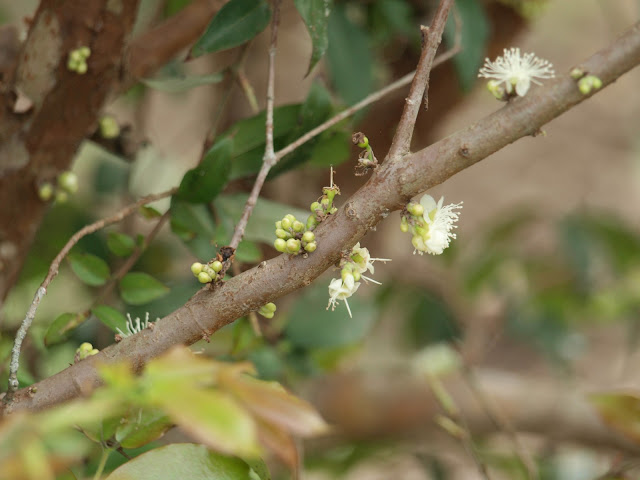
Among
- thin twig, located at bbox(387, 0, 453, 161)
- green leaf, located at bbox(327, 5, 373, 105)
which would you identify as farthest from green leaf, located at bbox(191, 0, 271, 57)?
green leaf, located at bbox(327, 5, 373, 105)

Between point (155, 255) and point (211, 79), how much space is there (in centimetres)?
59

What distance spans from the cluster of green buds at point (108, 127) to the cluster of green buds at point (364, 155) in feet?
1.31

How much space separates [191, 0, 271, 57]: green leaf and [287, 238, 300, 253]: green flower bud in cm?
27

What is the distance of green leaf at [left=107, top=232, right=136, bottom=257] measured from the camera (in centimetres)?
65

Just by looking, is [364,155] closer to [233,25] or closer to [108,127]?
[233,25]

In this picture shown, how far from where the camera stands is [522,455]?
0.93 m

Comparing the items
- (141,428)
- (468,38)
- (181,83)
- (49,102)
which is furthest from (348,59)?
(141,428)

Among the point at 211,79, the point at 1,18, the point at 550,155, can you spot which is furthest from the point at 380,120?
the point at 550,155

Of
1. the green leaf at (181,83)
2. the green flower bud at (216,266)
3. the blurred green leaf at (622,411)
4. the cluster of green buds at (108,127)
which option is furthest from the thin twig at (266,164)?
the blurred green leaf at (622,411)

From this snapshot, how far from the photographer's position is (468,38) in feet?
3.04

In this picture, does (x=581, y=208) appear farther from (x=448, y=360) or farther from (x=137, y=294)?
(x=137, y=294)

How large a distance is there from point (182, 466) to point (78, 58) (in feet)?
1.37

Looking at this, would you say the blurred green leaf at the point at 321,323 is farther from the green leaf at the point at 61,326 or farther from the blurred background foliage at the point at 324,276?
the green leaf at the point at 61,326

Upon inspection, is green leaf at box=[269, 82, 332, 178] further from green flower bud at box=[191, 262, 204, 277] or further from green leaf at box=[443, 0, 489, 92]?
green leaf at box=[443, 0, 489, 92]
